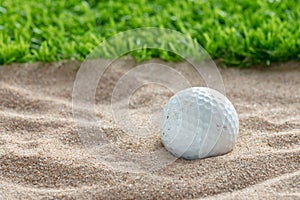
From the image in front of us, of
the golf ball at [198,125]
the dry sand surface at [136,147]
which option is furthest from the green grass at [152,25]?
the golf ball at [198,125]

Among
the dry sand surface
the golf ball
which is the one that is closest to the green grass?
the dry sand surface

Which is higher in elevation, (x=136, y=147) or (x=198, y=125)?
(x=198, y=125)

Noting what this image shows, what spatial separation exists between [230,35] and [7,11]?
201cm

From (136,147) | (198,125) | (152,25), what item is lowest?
(136,147)

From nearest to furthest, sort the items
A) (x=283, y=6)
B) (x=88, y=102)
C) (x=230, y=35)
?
1. (x=88, y=102)
2. (x=230, y=35)
3. (x=283, y=6)

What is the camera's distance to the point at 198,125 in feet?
9.53

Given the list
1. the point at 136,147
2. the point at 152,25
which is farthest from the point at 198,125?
the point at 152,25

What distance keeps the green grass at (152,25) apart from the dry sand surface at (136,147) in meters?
0.15

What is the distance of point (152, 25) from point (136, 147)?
1818 mm

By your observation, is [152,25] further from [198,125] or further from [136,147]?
[198,125]

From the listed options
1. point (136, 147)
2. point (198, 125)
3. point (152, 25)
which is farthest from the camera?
point (152, 25)

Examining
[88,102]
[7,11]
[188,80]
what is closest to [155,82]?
[188,80]

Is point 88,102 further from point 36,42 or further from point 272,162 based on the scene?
point 272,162

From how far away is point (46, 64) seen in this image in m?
4.34
